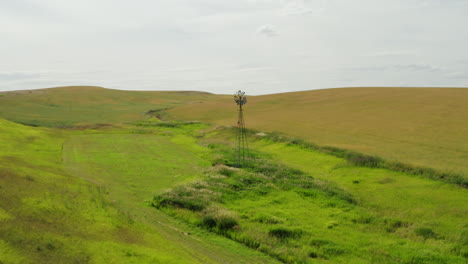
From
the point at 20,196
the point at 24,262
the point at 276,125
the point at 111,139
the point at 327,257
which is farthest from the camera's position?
the point at 276,125

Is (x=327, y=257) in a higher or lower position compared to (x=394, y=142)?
lower

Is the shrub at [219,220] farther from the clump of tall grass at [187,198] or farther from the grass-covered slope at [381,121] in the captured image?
the grass-covered slope at [381,121]

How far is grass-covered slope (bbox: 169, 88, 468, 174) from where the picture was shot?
102 feet

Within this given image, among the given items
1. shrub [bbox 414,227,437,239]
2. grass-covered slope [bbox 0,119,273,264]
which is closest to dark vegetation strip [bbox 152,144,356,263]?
grass-covered slope [bbox 0,119,273,264]

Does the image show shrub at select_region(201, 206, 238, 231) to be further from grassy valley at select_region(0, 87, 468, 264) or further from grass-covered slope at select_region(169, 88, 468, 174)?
grass-covered slope at select_region(169, 88, 468, 174)

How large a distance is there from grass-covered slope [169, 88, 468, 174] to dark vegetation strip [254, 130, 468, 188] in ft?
3.73

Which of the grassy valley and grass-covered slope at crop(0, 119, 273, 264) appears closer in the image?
grass-covered slope at crop(0, 119, 273, 264)

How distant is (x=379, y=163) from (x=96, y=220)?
1974 cm

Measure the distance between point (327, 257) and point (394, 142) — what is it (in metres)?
25.1

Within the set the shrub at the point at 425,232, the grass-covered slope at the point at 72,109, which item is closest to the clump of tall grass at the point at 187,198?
the shrub at the point at 425,232

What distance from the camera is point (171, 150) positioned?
37.7 m

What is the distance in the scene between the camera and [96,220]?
1536 centimetres

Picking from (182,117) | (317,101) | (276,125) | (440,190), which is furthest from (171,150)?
(317,101)

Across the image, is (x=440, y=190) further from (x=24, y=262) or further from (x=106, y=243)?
(x=24, y=262)
